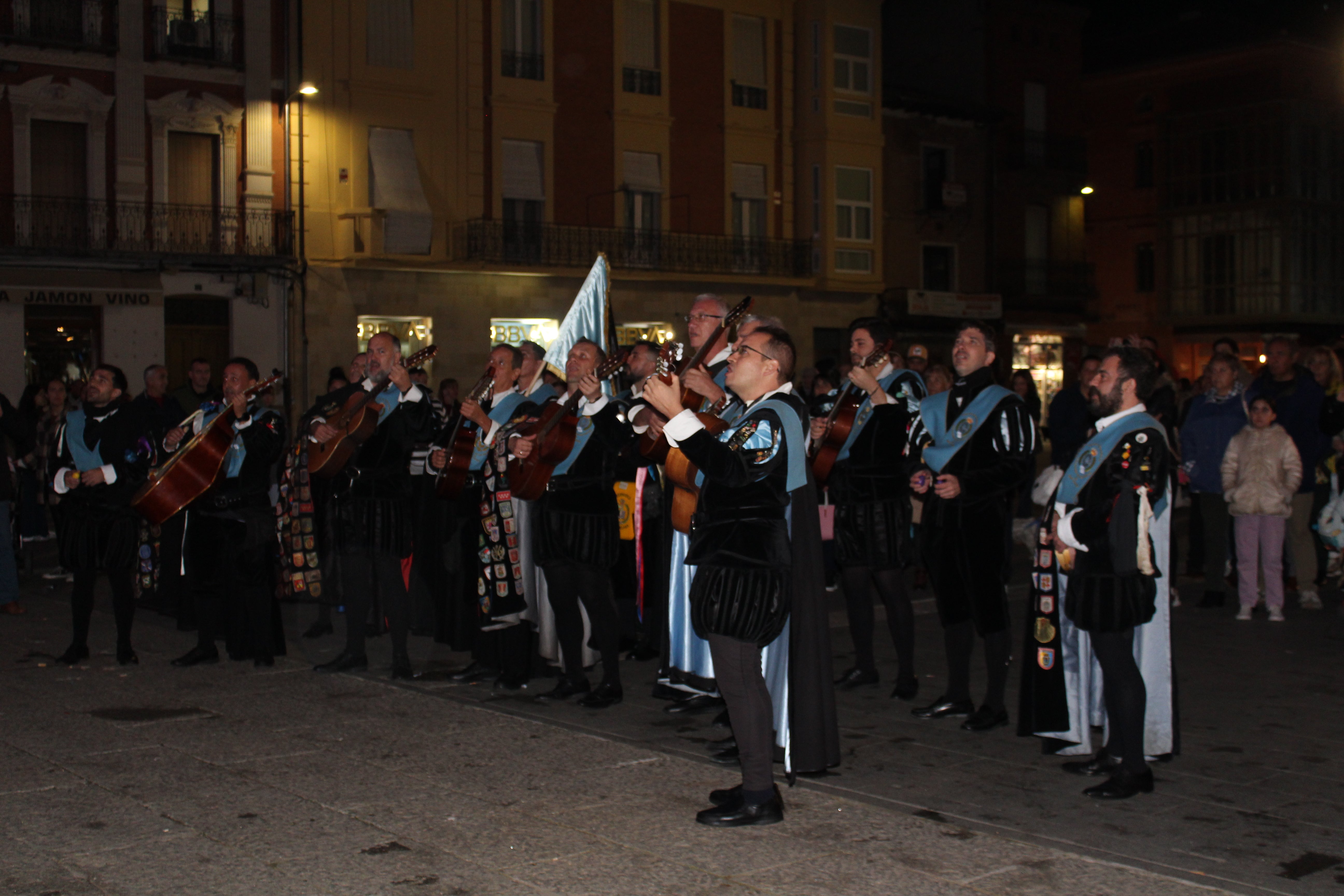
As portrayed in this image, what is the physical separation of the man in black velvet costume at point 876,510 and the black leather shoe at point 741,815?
8.10ft

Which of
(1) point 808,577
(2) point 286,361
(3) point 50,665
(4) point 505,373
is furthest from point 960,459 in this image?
(2) point 286,361

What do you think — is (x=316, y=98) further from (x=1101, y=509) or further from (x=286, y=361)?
(x=1101, y=509)

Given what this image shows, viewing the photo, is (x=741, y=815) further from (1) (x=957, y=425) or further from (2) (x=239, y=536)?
(2) (x=239, y=536)

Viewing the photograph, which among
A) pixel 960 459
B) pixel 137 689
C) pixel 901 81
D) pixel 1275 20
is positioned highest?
pixel 1275 20

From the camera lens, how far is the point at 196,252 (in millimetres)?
26031

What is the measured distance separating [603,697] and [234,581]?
274cm

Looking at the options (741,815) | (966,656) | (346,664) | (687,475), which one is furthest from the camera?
(346,664)

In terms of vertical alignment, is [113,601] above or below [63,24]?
below

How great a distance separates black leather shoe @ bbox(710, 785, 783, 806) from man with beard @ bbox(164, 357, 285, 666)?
4.14m

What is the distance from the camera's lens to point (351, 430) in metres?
8.17

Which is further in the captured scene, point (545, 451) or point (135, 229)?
point (135, 229)

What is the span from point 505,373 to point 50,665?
3544 millimetres

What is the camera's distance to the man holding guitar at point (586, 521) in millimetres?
7438

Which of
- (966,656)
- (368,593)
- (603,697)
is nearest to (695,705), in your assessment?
(603,697)
